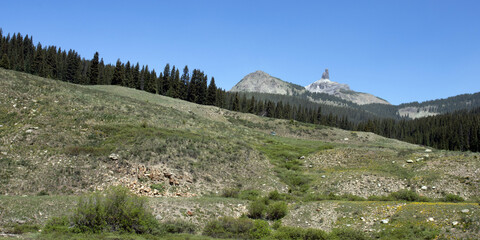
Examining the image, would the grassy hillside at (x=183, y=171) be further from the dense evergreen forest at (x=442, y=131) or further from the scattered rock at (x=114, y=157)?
the dense evergreen forest at (x=442, y=131)

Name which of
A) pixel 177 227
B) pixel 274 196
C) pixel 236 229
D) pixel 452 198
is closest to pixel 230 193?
pixel 274 196

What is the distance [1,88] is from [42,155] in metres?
14.6

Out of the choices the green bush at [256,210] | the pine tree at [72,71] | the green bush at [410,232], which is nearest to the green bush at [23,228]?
the green bush at [256,210]

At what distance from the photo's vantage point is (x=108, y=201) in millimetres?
14516

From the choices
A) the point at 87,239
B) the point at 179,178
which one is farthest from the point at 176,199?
the point at 87,239

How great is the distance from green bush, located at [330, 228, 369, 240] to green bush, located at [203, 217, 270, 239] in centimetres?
355

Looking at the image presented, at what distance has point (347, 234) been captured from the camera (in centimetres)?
1566

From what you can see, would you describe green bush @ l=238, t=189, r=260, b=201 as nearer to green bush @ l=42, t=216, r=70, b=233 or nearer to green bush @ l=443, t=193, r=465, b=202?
green bush @ l=42, t=216, r=70, b=233

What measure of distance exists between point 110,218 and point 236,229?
6429 millimetres

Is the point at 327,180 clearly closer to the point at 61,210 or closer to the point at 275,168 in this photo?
the point at 275,168

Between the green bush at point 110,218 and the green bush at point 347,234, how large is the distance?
927 cm

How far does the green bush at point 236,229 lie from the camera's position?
618 inches

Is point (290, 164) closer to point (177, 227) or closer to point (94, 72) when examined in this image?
Result: point (177, 227)

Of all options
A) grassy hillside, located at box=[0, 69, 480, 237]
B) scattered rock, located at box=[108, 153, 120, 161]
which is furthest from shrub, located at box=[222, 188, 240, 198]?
scattered rock, located at box=[108, 153, 120, 161]
